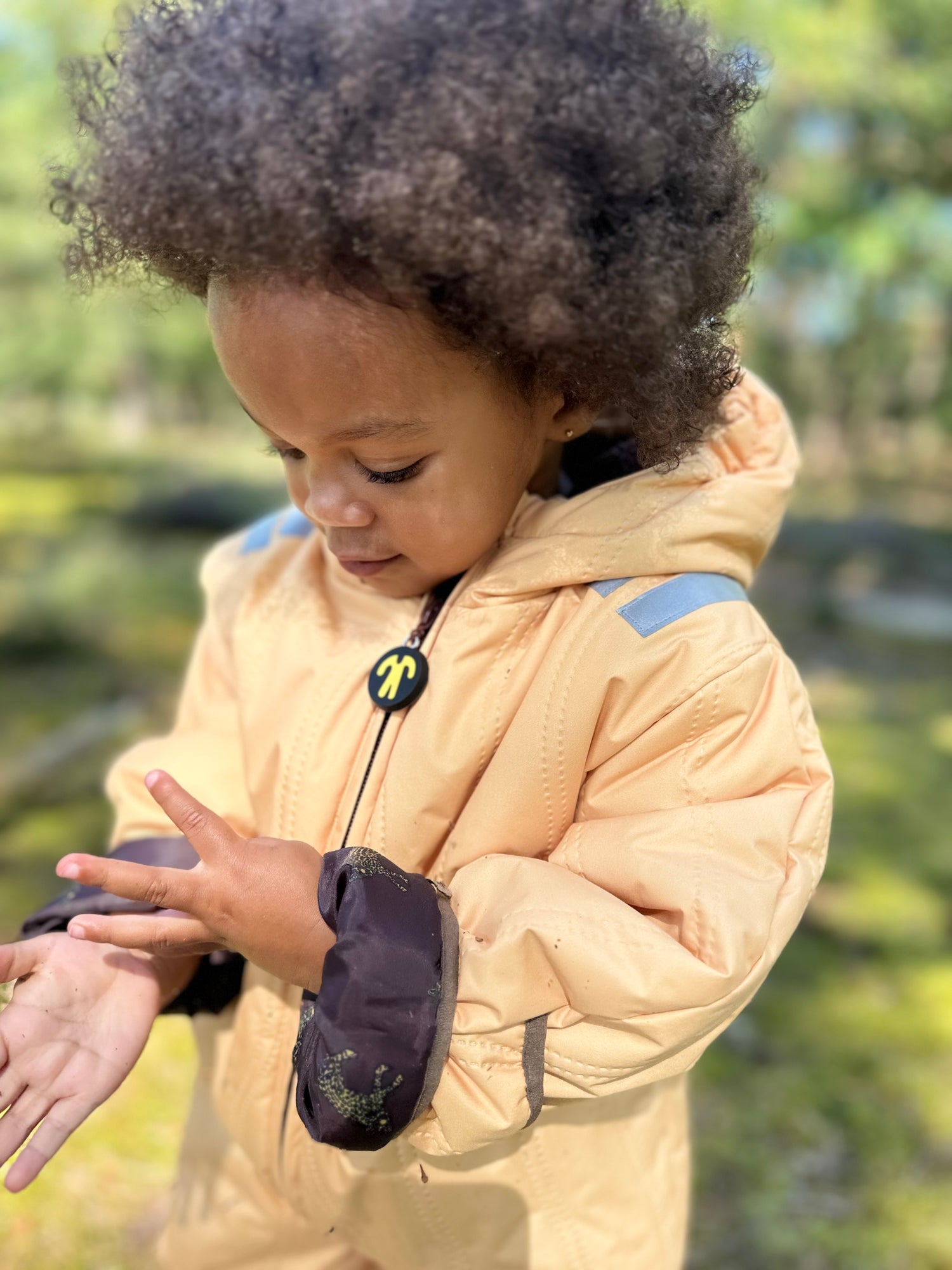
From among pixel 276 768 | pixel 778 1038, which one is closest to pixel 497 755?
pixel 276 768

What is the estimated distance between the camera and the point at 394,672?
140 centimetres

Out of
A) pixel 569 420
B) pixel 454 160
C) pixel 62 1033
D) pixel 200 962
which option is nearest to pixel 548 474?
pixel 569 420

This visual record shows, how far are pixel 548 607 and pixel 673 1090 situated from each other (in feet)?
2.75

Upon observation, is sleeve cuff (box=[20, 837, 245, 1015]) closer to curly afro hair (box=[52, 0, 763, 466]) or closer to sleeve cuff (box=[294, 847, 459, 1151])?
sleeve cuff (box=[294, 847, 459, 1151])

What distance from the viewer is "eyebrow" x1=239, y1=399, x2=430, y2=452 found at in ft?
3.89

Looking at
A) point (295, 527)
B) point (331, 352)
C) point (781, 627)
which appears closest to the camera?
point (331, 352)

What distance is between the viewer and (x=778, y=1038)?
9.86ft

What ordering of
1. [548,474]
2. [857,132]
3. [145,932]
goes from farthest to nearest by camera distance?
[857,132] → [548,474] → [145,932]

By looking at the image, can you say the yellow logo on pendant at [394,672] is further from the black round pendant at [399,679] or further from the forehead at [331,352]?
the forehead at [331,352]

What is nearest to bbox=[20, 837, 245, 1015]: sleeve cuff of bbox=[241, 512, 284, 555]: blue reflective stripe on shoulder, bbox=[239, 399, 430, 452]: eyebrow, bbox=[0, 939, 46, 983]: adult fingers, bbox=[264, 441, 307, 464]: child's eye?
bbox=[0, 939, 46, 983]: adult fingers

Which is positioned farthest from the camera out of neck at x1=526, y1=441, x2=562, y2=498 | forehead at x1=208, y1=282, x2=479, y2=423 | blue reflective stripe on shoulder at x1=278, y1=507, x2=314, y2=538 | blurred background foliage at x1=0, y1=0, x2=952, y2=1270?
blurred background foliage at x1=0, y1=0, x2=952, y2=1270

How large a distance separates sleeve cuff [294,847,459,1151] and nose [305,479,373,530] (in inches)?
15.9

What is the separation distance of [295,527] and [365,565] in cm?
38

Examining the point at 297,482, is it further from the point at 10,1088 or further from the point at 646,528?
the point at 10,1088
